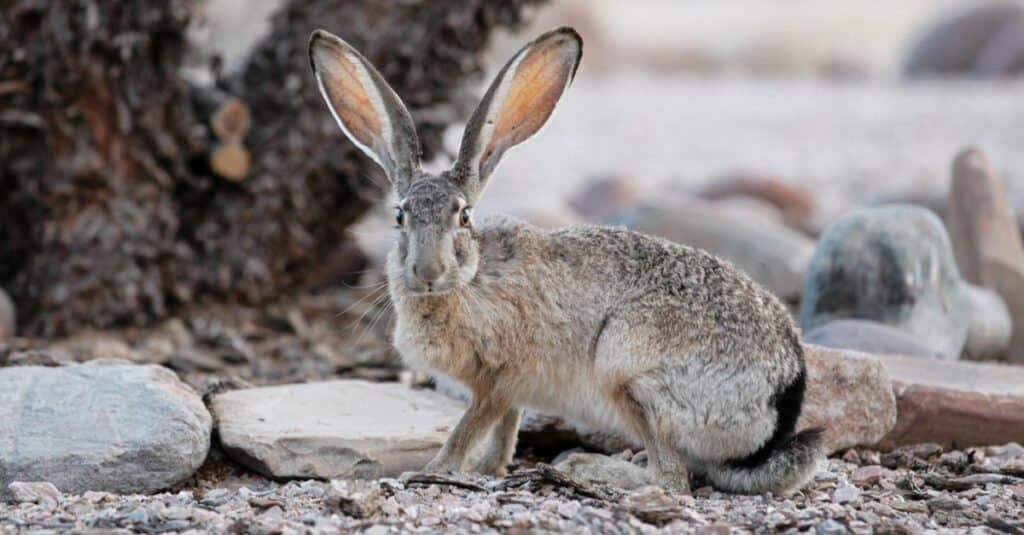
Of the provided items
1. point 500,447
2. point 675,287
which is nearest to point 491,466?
point 500,447

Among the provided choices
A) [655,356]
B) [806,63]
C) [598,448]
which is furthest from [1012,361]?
[806,63]

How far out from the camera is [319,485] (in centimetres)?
476

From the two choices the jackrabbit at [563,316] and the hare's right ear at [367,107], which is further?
the hare's right ear at [367,107]

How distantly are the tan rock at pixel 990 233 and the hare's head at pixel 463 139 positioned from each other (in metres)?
3.69

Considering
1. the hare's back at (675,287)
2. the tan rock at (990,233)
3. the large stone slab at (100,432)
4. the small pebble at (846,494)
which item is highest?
the tan rock at (990,233)

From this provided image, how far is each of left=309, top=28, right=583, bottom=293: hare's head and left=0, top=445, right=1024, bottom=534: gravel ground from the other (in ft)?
2.49

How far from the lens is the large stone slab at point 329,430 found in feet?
16.6

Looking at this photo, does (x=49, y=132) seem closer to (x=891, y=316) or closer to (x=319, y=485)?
(x=319, y=485)

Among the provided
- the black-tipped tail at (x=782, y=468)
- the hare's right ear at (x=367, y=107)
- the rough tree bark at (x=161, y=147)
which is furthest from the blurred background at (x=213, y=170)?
the black-tipped tail at (x=782, y=468)

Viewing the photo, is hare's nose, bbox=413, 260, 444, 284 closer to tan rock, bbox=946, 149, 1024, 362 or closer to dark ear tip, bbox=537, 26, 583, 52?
dark ear tip, bbox=537, 26, 583, 52

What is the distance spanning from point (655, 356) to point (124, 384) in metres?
1.92

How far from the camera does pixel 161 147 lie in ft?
25.2

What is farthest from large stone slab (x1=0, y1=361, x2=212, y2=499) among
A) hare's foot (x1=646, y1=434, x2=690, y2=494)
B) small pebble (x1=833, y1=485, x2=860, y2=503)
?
small pebble (x1=833, y1=485, x2=860, y2=503)

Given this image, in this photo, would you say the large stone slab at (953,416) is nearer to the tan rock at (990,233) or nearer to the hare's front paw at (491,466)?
the hare's front paw at (491,466)
